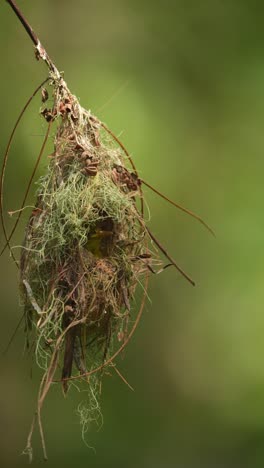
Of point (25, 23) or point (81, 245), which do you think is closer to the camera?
point (25, 23)

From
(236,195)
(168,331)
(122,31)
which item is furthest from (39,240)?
(122,31)

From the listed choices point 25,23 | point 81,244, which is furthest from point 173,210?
point 25,23

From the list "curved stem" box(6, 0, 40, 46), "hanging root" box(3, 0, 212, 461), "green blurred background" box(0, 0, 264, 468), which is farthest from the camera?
"green blurred background" box(0, 0, 264, 468)

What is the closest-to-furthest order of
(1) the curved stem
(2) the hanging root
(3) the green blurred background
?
(1) the curved stem
(2) the hanging root
(3) the green blurred background

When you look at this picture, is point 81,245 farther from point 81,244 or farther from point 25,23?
point 25,23

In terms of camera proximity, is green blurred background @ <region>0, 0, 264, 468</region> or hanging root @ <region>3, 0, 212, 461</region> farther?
green blurred background @ <region>0, 0, 264, 468</region>

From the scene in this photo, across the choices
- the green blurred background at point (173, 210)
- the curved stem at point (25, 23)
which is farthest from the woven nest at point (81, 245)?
the green blurred background at point (173, 210)

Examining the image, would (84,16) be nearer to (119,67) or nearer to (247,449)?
(119,67)

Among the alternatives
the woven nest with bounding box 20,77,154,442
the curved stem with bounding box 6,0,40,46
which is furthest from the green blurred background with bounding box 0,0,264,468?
the curved stem with bounding box 6,0,40,46

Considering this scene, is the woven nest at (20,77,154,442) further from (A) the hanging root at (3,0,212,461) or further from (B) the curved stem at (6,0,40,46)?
(B) the curved stem at (6,0,40,46)
